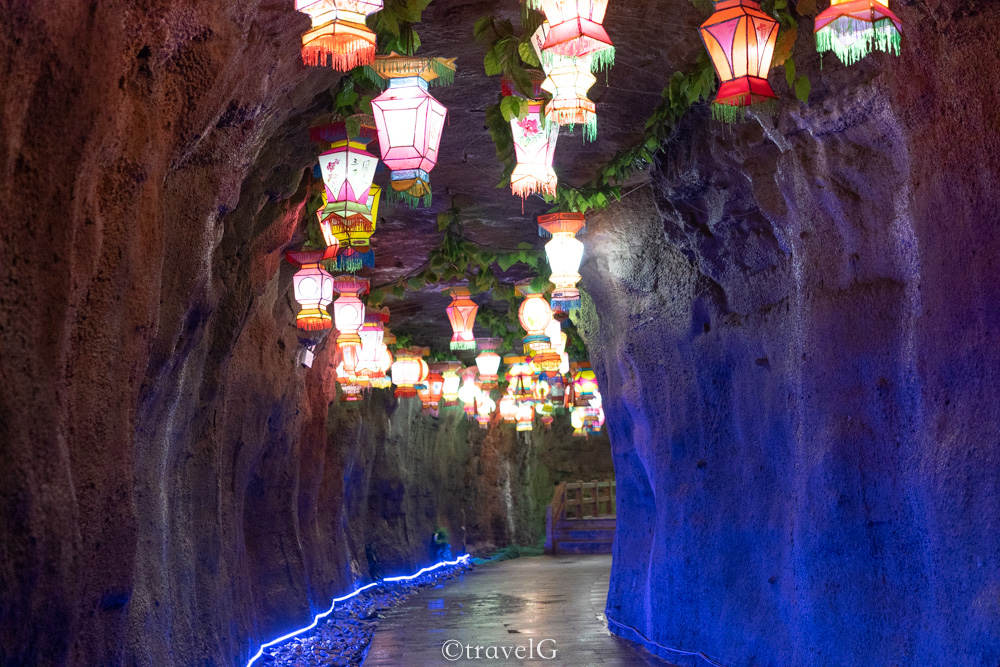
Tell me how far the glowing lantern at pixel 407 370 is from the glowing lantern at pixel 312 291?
6152mm

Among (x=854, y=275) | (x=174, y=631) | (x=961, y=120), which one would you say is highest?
(x=961, y=120)

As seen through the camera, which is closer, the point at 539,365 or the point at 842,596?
the point at 842,596

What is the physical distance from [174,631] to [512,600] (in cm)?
802

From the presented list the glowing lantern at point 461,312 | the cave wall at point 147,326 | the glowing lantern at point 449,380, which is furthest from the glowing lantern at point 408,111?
the glowing lantern at point 449,380

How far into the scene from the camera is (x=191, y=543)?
282 inches

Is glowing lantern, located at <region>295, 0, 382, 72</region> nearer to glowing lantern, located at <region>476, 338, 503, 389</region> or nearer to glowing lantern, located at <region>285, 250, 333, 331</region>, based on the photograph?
glowing lantern, located at <region>285, 250, 333, 331</region>

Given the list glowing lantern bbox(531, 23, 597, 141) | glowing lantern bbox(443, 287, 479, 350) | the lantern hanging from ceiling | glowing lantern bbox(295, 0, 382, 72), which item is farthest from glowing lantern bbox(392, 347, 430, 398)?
glowing lantern bbox(295, 0, 382, 72)

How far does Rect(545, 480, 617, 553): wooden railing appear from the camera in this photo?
24297 mm

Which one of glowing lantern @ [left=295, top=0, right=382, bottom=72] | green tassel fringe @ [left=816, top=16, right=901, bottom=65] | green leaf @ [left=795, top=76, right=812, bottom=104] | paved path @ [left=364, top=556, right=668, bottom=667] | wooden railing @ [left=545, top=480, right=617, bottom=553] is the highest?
green leaf @ [left=795, top=76, right=812, bottom=104]

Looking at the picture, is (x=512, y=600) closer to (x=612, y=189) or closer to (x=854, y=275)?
(x=612, y=189)

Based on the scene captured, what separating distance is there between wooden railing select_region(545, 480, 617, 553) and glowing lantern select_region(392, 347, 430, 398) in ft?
32.4

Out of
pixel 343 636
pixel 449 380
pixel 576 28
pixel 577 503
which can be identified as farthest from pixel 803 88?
pixel 577 503

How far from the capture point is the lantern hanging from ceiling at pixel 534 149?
19.9 ft

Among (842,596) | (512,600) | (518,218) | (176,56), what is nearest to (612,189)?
(518,218)
